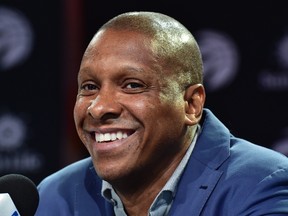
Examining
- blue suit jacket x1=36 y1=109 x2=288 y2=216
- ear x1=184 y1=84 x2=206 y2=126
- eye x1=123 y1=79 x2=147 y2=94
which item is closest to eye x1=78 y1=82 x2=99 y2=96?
eye x1=123 y1=79 x2=147 y2=94

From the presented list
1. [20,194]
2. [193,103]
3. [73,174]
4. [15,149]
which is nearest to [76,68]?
[15,149]

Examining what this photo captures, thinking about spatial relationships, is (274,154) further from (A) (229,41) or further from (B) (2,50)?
(B) (2,50)

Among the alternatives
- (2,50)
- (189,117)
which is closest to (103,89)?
(189,117)

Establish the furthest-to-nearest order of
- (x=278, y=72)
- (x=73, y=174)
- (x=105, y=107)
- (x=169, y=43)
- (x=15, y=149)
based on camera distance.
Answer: (x=15, y=149) → (x=278, y=72) → (x=73, y=174) → (x=169, y=43) → (x=105, y=107)

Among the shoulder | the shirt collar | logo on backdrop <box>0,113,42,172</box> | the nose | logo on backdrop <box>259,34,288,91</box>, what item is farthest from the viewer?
logo on backdrop <box>0,113,42,172</box>

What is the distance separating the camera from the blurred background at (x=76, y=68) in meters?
3.88

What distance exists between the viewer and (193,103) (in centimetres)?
232

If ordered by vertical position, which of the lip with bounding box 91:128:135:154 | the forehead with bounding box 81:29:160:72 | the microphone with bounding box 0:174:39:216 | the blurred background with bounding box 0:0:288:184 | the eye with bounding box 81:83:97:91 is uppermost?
the forehead with bounding box 81:29:160:72

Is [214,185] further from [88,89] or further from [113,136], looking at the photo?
[88,89]

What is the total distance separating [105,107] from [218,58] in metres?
2.00

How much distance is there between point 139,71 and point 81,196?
1.86ft

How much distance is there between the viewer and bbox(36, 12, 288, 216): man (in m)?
2.14

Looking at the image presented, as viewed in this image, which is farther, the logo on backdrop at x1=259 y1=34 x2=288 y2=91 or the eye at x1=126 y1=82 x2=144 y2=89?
the logo on backdrop at x1=259 y1=34 x2=288 y2=91

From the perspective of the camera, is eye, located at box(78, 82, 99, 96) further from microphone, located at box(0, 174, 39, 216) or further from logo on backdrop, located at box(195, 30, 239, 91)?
logo on backdrop, located at box(195, 30, 239, 91)
